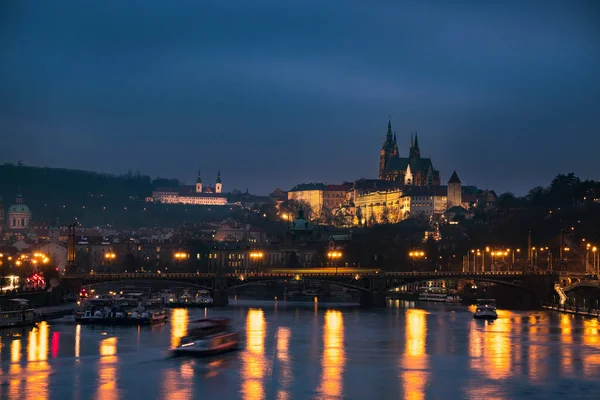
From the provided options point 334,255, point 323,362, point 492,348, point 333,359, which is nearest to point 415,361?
point 333,359

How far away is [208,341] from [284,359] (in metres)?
3.79

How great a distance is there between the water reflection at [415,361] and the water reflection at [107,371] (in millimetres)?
11503

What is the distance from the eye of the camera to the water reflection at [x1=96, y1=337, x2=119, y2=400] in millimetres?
46509

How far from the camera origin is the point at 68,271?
109 meters

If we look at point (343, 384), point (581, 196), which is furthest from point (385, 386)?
point (581, 196)

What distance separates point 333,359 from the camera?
191 ft

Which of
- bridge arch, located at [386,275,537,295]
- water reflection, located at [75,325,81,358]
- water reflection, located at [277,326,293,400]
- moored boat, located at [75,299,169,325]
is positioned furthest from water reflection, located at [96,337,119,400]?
bridge arch, located at [386,275,537,295]

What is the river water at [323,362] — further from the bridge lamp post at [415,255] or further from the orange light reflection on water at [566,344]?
the bridge lamp post at [415,255]

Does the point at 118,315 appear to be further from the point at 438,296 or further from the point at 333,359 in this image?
A: the point at 438,296

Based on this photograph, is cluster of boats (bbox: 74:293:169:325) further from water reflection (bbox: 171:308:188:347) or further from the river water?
the river water

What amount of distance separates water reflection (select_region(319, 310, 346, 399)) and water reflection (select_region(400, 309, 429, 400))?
9.08 feet

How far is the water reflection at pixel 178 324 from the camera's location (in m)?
67.0

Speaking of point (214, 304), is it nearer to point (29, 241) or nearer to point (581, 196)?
point (581, 196)

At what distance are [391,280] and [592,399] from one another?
6005 centimetres
